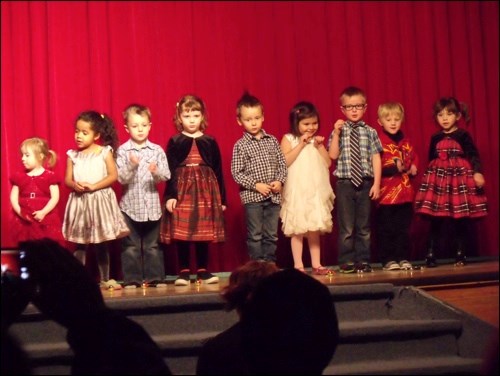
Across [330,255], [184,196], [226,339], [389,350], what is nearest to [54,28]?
[184,196]

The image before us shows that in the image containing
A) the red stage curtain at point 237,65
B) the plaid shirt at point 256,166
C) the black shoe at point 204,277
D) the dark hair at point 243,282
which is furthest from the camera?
the red stage curtain at point 237,65

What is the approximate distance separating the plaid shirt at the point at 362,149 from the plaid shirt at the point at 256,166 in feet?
1.38

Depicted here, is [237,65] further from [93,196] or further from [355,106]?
[93,196]

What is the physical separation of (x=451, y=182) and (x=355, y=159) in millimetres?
724

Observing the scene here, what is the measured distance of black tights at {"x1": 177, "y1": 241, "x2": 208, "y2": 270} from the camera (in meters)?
5.72

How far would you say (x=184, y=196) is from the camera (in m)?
5.67

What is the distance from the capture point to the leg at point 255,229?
5805mm

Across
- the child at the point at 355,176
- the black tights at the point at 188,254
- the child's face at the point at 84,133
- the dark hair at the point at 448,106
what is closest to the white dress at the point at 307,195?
the child at the point at 355,176

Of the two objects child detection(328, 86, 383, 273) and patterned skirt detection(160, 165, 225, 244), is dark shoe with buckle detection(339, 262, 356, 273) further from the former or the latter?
patterned skirt detection(160, 165, 225, 244)

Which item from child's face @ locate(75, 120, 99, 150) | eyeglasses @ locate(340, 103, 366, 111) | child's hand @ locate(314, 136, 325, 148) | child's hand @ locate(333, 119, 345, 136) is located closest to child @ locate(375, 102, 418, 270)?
eyeglasses @ locate(340, 103, 366, 111)

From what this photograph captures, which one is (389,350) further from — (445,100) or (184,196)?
(445,100)

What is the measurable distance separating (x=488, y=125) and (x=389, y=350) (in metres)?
3.49

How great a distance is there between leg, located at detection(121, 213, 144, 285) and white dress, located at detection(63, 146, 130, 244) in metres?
0.12

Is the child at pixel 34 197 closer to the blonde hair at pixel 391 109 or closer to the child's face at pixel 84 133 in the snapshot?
the child's face at pixel 84 133
